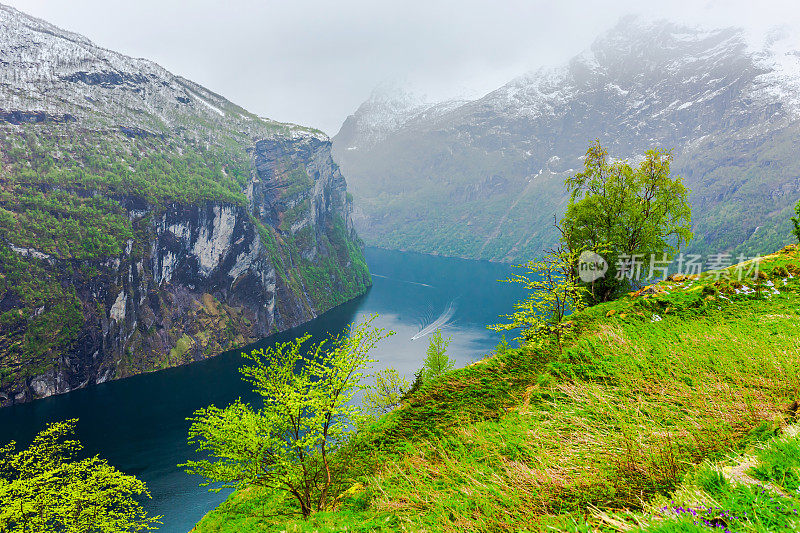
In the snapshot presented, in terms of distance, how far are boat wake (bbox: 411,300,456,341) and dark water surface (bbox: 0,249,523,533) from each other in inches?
13.8

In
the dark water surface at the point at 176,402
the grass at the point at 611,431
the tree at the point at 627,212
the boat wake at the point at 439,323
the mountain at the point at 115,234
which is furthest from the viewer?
the boat wake at the point at 439,323

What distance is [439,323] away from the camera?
409ft

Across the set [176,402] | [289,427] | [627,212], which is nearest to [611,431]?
[289,427]

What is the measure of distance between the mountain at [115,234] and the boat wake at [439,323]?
59.5 m

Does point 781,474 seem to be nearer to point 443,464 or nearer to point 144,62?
point 443,464

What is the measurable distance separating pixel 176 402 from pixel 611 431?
3672 inches

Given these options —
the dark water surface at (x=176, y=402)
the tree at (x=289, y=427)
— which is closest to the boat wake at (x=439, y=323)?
the dark water surface at (x=176, y=402)

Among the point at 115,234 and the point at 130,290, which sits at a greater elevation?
the point at 115,234

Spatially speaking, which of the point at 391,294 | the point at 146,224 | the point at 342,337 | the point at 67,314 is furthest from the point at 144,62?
the point at 342,337

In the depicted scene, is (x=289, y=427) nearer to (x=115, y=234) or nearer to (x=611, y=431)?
→ (x=611, y=431)

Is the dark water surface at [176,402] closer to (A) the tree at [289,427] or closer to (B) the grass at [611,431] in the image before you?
(A) the tree at [289,427]

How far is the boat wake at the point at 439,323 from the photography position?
11516cm

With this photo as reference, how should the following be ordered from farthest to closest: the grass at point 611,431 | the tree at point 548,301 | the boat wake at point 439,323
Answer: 1. the boat wake at point 439,323
2. the tree at point 548,301
3. the grass at point 611,431

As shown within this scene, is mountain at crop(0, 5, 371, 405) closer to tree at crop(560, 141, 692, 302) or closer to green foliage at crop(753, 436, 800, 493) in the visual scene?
tree at crop(560, 141, 692, 302)
